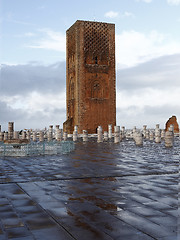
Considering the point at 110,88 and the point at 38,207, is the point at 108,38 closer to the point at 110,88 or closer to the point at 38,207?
the point at 110,88

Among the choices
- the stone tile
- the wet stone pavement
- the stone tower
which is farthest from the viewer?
the stone tower

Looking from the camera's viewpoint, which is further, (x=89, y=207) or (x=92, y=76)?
(x=92, y=76)

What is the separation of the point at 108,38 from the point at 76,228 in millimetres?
28975

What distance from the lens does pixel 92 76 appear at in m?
29.5

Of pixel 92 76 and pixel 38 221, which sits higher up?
pixel 92 76

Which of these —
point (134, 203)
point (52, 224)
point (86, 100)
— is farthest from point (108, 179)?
point (86, 100)

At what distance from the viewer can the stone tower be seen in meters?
29.2

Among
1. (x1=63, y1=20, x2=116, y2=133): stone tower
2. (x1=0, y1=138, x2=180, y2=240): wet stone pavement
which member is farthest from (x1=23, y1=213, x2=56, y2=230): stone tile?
(x1=63, y1=20, x2=116, y2=133): stone tower

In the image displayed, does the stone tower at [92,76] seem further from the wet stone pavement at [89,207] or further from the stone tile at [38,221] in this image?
the stone tile at [38,221]

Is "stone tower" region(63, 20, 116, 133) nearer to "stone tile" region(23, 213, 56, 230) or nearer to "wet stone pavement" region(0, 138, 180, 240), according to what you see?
"wet stone pavement" region(0, 138, 180, 240)

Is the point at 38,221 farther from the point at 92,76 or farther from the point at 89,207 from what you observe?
the point at 92,76

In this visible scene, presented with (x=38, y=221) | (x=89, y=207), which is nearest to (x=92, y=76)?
(x=89, y=207)

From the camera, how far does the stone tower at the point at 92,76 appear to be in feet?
95.7

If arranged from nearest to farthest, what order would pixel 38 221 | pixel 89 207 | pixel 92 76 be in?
pixel 38 221 < pixel 89 207 < pixel 92 76
